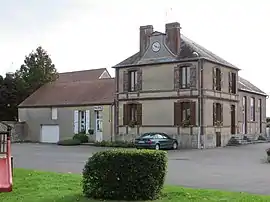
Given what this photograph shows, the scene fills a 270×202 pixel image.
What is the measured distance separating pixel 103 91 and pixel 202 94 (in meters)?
12.6

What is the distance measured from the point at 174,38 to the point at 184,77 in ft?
11.4

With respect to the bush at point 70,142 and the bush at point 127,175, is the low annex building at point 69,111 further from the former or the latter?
the bush at point 127,175

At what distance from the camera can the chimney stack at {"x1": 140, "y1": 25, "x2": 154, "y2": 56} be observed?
139ft

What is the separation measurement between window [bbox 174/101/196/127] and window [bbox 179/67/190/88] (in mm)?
1550

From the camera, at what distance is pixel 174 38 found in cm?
4072

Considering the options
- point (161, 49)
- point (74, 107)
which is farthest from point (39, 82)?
point (161, 49)

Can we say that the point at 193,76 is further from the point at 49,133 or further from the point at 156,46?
the point at 49,133

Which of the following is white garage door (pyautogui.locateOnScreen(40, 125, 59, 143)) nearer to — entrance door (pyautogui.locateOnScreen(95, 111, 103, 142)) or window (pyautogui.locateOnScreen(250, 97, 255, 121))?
entrance door (pyautogui.locateOnScreen(95, 111, 103, 142))

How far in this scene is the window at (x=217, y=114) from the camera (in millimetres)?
40500

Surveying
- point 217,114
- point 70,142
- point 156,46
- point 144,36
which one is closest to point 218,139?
point 217,114

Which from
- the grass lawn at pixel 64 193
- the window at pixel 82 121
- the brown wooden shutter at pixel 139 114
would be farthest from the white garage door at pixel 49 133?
the grass lawn at pixel 64 193

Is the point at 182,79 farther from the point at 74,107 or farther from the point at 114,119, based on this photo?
the point at 74,107

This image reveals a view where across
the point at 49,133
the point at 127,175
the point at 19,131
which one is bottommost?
the point at 49,133

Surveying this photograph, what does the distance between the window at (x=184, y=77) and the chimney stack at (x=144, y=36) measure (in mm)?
4419
